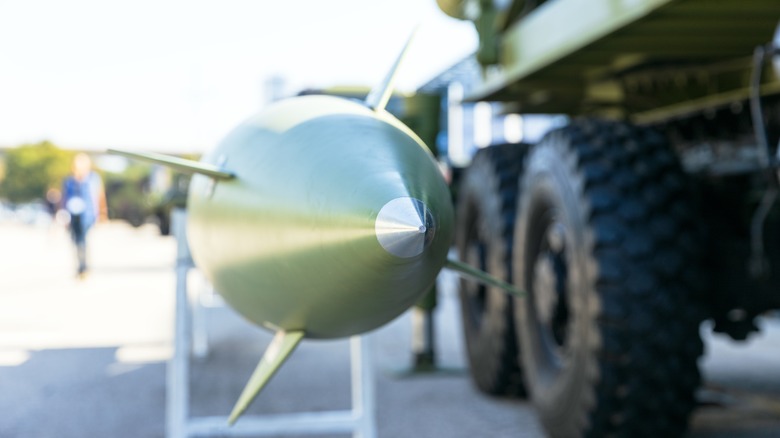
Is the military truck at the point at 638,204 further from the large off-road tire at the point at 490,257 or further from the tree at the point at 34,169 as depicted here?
the tree at the point at 34,169

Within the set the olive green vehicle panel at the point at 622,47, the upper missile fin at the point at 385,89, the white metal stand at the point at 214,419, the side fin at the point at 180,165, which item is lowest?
the white metal stand at the point at 214,419

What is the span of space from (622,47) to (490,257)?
1.51 metres

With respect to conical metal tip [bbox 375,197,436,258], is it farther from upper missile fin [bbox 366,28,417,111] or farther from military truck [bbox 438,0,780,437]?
military truck [bbox 438,0,780,437]

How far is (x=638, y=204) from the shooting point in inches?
127

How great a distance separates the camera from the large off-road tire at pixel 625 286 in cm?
310

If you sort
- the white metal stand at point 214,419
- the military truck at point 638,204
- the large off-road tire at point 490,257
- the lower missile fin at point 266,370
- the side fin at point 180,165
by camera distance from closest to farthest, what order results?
the lower missile fin at point 266,370 < the side fin at point 180,165 < the military truck at point 638,204 < the white metal stand at point 214,419 < the large off-road tire at point 490,257

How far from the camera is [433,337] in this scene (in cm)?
573

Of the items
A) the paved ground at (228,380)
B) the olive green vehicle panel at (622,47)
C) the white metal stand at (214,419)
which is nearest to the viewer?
the olive green vehicle panel at (622,47)

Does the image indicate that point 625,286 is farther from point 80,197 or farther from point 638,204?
point 80,197

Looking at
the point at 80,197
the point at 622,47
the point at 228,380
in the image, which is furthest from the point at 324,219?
the point at 80,197

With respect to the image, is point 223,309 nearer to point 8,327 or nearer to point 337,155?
point 8,327

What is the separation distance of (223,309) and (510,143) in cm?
571

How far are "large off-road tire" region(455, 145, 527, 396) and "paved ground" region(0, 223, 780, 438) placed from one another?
207mm

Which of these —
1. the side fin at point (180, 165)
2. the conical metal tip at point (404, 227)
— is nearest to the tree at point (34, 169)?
the side fin at point (180, 165)
